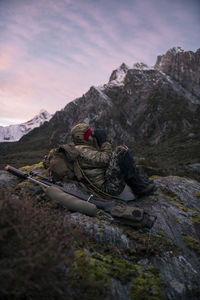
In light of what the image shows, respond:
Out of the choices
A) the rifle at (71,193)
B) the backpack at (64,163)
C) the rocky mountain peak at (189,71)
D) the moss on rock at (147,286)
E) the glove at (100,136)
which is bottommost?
the moss on rock at (147,286)

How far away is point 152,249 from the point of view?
138 inches

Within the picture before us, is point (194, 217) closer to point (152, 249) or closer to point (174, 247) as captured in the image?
point (174, 247)

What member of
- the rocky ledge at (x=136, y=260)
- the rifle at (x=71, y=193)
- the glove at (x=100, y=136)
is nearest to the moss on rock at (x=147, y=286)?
the rocky ledge at (x=136, y=260)

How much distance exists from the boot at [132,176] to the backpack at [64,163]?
1450mm

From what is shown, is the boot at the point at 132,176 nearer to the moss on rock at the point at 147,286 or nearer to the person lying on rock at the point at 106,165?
the person lying on rock at the point at 106,165

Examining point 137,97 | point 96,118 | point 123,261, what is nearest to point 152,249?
point 123,261

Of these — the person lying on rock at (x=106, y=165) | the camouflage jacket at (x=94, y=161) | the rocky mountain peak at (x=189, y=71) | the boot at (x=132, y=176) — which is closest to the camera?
the boot at (x=132, y=176)

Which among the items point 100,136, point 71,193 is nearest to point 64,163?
point 71,193

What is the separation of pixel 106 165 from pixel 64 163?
140 cm

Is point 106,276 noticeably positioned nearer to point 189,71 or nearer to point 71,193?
point 71,193

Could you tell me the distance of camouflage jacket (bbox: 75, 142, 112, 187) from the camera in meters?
5.78

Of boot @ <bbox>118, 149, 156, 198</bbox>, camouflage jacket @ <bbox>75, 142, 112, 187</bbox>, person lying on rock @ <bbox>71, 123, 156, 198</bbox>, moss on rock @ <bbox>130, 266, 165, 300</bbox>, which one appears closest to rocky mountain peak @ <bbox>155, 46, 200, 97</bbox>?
boot @ <bbox>118, 149, 156, 198</bbox>

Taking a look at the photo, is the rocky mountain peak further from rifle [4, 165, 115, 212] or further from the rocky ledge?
rifle [4, 165, 115, 212]

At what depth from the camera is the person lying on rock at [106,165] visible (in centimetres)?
559
